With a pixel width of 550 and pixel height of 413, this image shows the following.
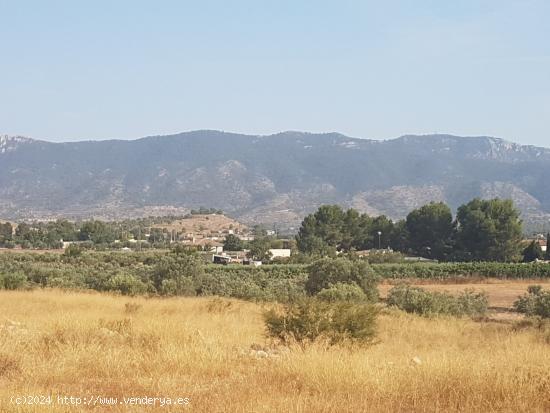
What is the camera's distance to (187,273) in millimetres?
33219

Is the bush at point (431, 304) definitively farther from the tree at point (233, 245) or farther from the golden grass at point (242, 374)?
the tree at point (233, 245)

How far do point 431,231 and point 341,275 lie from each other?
63.6 m

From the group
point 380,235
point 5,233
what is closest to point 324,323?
point 380,235

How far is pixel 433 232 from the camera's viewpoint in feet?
306

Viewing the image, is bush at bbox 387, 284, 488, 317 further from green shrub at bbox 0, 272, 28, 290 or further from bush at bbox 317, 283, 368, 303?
green shrub at bbox 0, 272, 28, 290

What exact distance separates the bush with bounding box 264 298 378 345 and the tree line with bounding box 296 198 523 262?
71673 millimetres

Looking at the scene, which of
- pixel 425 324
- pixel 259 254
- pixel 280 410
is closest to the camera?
pixel 280 410

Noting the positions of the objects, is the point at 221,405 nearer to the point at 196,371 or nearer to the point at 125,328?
the point at 196,371

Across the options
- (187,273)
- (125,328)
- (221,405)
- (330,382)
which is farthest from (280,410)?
(187,273)

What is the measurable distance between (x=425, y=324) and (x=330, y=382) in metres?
13.2

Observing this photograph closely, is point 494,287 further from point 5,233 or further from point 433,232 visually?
point 5,233

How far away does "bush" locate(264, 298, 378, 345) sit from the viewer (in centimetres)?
1238

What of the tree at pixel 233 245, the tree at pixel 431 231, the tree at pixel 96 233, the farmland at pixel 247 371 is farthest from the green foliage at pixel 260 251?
the farmland at pixel 247 371

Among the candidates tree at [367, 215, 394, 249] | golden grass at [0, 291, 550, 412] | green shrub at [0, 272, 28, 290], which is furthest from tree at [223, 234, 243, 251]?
golden grass at [0, 291, 550, 412]
